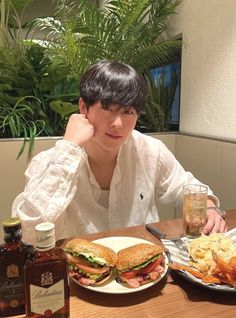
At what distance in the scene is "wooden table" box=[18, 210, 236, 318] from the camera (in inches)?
25.1

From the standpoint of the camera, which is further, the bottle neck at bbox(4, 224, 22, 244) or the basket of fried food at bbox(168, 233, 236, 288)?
the basket of fried food at bbox(168, 233, 236, 288)

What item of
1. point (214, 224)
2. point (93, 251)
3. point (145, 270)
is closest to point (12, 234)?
point (93, 251)

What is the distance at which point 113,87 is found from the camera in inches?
44.0

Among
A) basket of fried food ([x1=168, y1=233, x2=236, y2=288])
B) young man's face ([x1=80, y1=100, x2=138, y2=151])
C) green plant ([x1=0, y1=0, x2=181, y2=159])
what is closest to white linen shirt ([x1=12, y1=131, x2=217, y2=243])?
young man's face ([x1=80, y1=100, x2=138, y2=151])

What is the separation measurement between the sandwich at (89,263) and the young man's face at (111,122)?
50 centimetres

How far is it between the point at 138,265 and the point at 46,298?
0.78 ft

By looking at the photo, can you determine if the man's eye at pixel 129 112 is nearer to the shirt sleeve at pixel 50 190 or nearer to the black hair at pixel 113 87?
the black hair at pixel 113 87

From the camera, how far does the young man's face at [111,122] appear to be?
1.11 m

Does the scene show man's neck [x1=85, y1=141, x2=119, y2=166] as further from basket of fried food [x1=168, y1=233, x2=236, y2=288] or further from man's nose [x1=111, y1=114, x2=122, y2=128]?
basket of fried food [x1=168, y1=233, x2=236, y2=288]

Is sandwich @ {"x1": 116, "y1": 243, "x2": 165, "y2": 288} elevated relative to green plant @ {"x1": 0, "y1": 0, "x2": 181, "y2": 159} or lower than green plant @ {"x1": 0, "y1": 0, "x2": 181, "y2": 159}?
lower

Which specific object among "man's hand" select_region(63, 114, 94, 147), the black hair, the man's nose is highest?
the black hair

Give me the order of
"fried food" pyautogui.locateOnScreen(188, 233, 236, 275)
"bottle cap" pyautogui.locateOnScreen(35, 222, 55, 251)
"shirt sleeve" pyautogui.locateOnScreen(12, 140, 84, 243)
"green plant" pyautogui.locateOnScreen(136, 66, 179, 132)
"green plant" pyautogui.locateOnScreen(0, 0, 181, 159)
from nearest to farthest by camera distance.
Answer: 1. "bottle cap" pyautogui.locateOnScreen(35, 222, 55, 251)
2. "fried food" pyautogui.locateOnScreen(188, 233, 236, 275)
3. "shirt sleeve" pyautogui.locateOnScreen(12, 140, 84, 243)
4. "green plant" pyautogui.locateOnScreen(0, 0, 181, 159)
5. "green plant" pyautogui.locateOnScreen(136, 66, 179, 132)

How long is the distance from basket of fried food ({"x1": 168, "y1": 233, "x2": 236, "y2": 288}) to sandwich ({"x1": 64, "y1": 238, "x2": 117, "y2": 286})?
17 cm

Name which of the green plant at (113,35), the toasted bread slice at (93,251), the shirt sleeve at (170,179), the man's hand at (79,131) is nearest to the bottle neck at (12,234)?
the toasted bread slice at (93,251)
